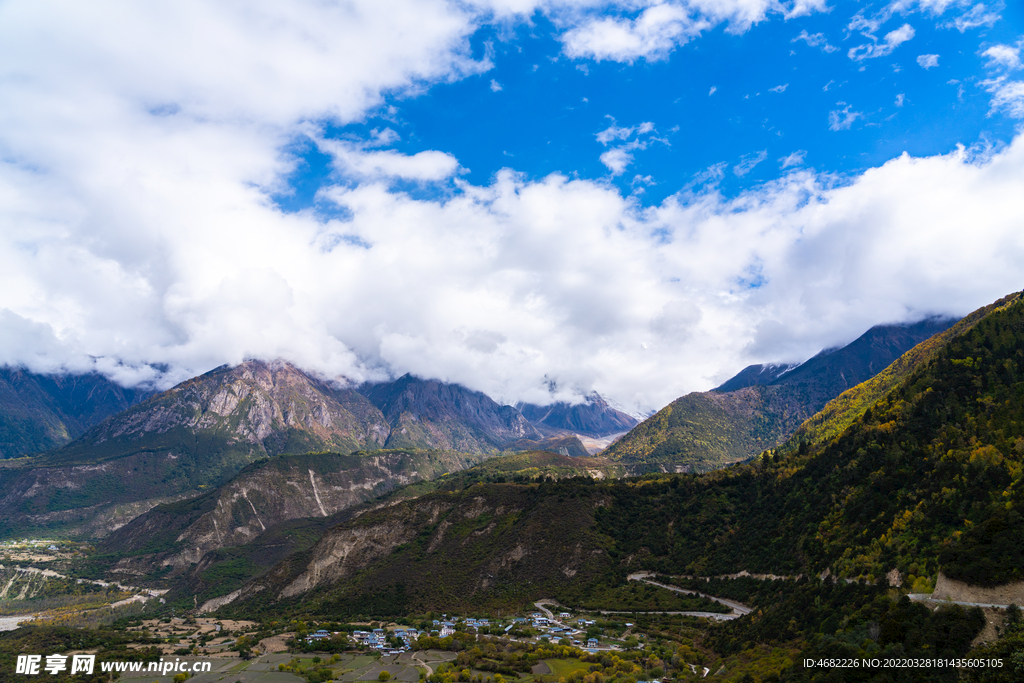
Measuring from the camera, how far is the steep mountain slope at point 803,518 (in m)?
67.8

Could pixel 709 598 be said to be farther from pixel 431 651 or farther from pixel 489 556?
pixel 489 556

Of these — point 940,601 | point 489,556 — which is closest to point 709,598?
point 940,601

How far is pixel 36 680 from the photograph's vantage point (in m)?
111

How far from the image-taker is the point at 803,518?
110 meters

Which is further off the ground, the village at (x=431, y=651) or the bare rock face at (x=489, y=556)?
the bare rock face at (x=489, y=556)

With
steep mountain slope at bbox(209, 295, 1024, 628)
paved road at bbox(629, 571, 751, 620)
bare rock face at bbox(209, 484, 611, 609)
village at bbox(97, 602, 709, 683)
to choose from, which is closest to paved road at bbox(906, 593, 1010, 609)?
steep mountain slope at bbox(209, 295, 1024, 628)

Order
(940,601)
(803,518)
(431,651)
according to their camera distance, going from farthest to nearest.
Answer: (431,651) < (803,518) < (940,601)

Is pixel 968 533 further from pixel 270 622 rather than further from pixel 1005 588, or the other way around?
pixel 270 622

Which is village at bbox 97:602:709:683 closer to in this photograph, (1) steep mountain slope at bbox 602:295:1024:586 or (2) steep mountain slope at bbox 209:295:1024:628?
(2) steep mountain slope at bbox 209:295:1024:628

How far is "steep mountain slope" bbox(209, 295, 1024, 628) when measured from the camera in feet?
222

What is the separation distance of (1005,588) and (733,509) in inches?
4008

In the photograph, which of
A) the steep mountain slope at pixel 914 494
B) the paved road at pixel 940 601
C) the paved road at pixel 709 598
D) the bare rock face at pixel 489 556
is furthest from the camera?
the bare rock face at pixel 489 556

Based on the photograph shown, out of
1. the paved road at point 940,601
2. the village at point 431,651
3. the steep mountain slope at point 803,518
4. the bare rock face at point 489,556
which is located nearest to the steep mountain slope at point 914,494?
the steep mountain slope at point 803,518

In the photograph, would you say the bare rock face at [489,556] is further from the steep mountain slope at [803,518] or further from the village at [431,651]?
the village at [431,651]
